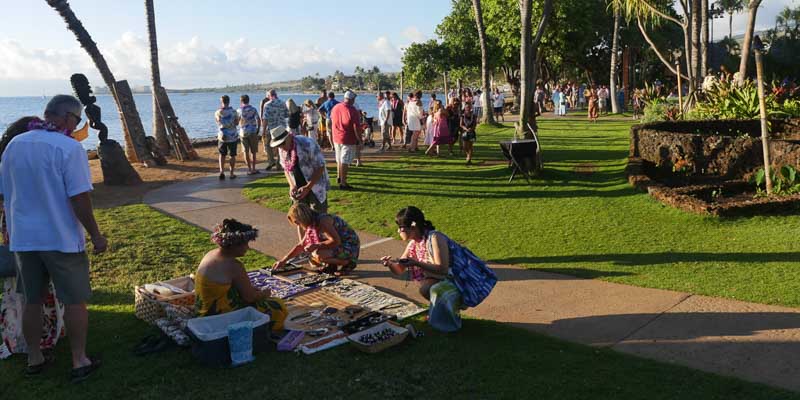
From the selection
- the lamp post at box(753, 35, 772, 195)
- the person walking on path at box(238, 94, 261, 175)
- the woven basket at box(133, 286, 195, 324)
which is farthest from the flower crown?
the person walking on path at box(238, 94, 261, 175)

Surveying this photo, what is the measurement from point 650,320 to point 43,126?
4748 mm

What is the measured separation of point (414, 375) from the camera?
433 centimetres

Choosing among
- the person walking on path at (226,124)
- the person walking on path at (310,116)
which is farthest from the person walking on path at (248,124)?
the person walking on path at (310,116)

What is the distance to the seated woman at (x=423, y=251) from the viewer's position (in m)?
5.14

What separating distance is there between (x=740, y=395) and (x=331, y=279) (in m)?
3.96

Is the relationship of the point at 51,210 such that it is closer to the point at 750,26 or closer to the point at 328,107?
the point at 328,107

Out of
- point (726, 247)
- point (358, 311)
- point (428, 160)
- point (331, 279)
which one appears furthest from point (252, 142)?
point (726, 247)

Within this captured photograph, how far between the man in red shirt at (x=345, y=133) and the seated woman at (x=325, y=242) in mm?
4644

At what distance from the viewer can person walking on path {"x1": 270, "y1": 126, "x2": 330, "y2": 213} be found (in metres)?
7.36

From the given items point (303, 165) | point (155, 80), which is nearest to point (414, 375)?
point (303, 165)

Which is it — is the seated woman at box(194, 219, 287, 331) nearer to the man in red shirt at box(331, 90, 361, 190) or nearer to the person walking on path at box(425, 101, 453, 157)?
the man in red shirt at box(331, 90, 361, 190)

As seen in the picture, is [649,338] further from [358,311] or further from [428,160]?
[428,160]

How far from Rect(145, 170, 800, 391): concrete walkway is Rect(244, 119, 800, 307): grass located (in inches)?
13.4

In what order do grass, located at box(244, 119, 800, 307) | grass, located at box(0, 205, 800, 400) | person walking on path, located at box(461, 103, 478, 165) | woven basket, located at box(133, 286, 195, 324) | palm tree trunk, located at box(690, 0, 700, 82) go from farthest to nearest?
palm tree trunk, located at box(690, 0, 700, 82)
person walking on path, located at box(461, 103, 478, 165)
grass, located at box(244, 119, 800, 307)
woven basket, located at box(133, 286, 195, 324)
grass, located at box(0, 205, 800, 400)
